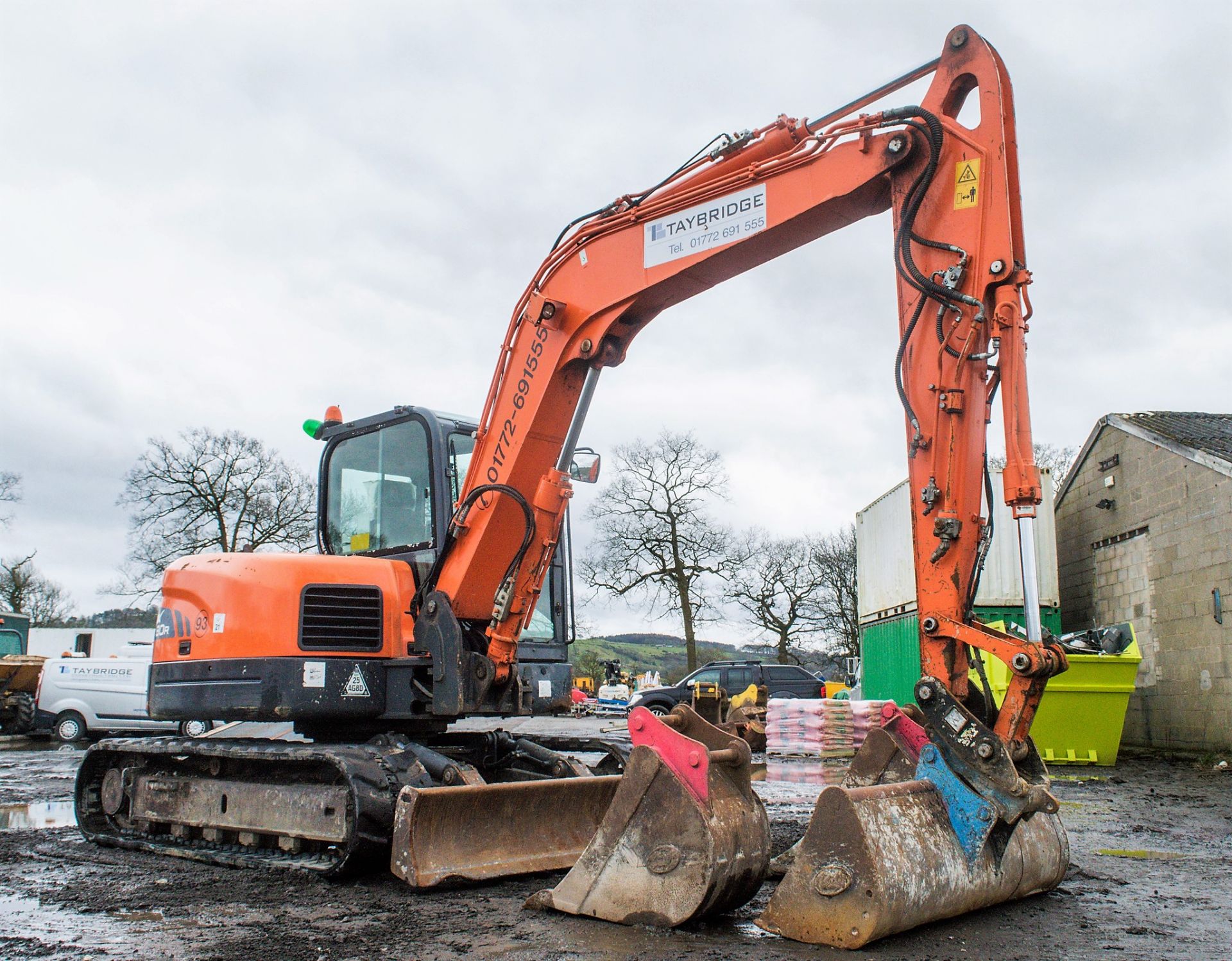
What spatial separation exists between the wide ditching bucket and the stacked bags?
430 inches

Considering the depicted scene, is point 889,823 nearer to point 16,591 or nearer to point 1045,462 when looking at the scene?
point 1045,462

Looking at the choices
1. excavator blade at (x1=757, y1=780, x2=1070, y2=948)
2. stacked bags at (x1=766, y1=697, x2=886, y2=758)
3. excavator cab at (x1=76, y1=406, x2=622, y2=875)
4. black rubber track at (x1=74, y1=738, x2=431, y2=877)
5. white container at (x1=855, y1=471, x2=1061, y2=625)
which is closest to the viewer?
excavator blade at (x1=757, y1=780, x2=1070, y2=948)

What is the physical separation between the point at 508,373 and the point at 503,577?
1.23m

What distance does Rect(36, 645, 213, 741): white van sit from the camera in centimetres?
1728

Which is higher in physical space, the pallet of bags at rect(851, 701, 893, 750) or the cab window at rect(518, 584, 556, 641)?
Answer: the cab window at rect(518, 584, 556, 641)

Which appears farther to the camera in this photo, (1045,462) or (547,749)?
(1045,462)

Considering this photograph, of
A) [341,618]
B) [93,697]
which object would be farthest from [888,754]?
[93,697]

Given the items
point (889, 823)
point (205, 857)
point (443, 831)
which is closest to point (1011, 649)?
point (889, 823)

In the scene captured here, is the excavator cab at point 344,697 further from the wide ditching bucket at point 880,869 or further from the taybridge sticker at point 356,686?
the wide ditching bucket at point 880,869

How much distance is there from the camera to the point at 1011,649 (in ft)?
13.9

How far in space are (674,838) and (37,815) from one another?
706 centimetres

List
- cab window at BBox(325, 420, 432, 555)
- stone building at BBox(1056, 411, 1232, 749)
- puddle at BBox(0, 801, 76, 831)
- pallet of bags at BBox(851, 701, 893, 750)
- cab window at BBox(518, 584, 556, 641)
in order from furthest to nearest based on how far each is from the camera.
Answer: pallet of bags at BBox(851, 701, 893, 750) → stone building at BBox(1056, 411, 1232, 749) → puddle at BBox(0, 801, 76, 831) → cab window at BBox(518, 584, 556, 641) → cab window at BBox(325, 420, 432, 555)

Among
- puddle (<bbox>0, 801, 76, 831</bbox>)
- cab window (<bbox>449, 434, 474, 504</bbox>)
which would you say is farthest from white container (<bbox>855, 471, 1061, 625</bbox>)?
puddle (<bbox>0, 801, 76, 831</bbox>)

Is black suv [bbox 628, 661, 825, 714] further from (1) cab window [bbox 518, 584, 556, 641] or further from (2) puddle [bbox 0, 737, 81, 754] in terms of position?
(1) cab window [bbox 518, 584, 556, 641]
